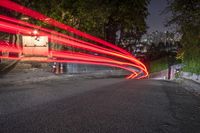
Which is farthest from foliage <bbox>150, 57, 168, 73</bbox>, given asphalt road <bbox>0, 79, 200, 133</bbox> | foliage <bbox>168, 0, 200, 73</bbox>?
asphalt road <bbox>0, 79, 200, 133</bbox>

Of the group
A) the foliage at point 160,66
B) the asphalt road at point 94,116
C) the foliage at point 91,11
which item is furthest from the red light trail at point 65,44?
the asphalt road at point 94,116

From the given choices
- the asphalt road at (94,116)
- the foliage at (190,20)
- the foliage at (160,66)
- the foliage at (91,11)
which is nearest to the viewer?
the asphalt road at (94,116)

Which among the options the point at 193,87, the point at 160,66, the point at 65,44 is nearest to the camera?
the point at 193,87

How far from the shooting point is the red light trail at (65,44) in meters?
22.1

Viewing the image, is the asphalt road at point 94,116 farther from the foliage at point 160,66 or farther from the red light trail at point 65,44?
the foliage at point 160,66

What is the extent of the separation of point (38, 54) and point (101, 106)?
2006cm

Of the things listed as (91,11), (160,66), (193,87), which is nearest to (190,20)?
(193,87)

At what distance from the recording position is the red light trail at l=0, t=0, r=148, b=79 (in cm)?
2211

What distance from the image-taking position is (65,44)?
3338 centimetres

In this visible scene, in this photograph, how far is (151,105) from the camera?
991 centimetres

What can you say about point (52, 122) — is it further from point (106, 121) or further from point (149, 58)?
point (149, 58)

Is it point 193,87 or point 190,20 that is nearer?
point 193,87

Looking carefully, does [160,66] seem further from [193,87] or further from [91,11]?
[193,87]

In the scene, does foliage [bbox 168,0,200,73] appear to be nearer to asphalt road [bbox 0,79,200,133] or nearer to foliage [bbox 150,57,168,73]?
asphalt road [bbox 0,79,200,133]
